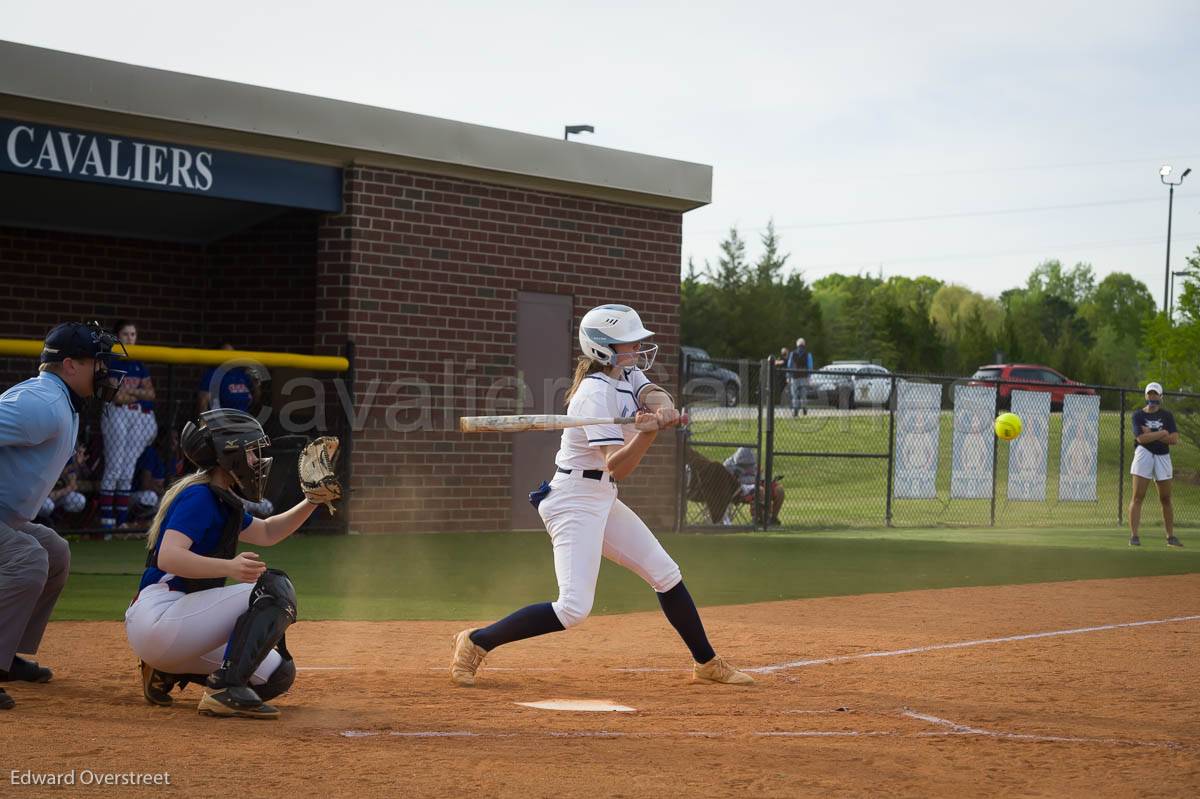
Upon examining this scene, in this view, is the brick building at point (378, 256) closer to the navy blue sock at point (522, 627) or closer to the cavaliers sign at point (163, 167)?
the cavaliers sign at point (163, 167)

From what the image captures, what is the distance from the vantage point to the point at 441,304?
17.0 m

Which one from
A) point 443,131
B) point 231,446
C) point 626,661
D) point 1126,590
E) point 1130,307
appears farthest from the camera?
point 1130,307

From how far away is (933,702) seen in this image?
7.05 m

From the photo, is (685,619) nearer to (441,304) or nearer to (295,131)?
(295,131)

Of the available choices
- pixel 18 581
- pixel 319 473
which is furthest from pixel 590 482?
Answer: pixel 18 581

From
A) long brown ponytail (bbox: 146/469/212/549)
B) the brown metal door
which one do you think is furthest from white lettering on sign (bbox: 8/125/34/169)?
long brown ponytail (bbox: 146/469/212/549)

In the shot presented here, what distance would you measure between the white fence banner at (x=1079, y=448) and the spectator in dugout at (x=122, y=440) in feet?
48.1

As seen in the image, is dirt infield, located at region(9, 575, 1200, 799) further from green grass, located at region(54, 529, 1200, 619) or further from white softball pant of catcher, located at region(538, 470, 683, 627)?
green grass, located at region(54, 529, 1200, 619)

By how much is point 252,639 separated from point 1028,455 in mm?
18206

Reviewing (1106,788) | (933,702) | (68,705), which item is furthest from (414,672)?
(1106,788)

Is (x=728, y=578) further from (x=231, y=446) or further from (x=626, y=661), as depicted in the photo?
(x=231, y=446)

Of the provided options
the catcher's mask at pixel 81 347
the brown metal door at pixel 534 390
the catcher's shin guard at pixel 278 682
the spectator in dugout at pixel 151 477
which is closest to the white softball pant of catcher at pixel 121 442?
the spectator in dugout at pixel 151 477

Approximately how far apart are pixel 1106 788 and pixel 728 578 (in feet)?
26.5

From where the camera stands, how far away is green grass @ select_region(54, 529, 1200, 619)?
11.0 metres
